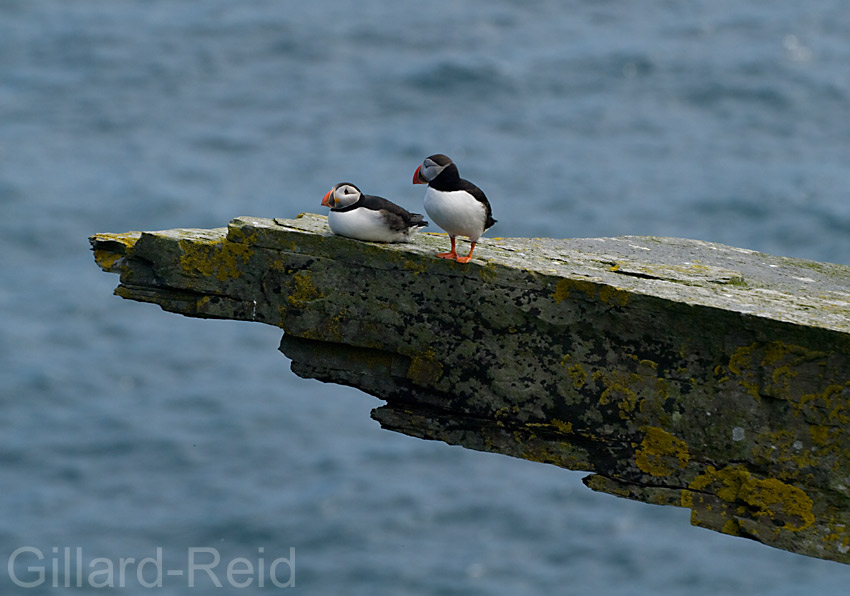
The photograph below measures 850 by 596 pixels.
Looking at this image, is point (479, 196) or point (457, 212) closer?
point (457, 212)

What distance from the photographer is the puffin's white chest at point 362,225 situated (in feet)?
28.8

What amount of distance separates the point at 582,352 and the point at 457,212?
58.0 inches

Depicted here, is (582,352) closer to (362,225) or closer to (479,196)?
(479,196)

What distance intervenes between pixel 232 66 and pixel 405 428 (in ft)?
234

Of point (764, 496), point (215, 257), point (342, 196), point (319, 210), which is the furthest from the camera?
point (319, 210)

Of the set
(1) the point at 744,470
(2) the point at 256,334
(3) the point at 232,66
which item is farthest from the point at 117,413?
(1) the point at 744,470

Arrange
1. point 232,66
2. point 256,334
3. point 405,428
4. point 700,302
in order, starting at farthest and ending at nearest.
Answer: point 232,66, point 256,334, point 405,428, point 700,302

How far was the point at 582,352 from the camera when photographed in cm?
848

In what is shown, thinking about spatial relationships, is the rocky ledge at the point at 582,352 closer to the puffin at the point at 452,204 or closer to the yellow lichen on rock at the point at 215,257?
the yellow lichen on rock at the point at 215,257

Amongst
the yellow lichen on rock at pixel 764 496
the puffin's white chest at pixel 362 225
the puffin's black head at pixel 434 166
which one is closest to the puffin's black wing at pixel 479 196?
the puffin's black head at pixel 434 166

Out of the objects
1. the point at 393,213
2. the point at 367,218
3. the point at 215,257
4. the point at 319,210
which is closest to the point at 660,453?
the point at 393,213

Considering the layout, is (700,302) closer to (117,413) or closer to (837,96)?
(117,413)

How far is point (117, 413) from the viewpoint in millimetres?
56500

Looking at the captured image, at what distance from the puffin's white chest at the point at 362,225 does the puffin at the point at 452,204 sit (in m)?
0.40
